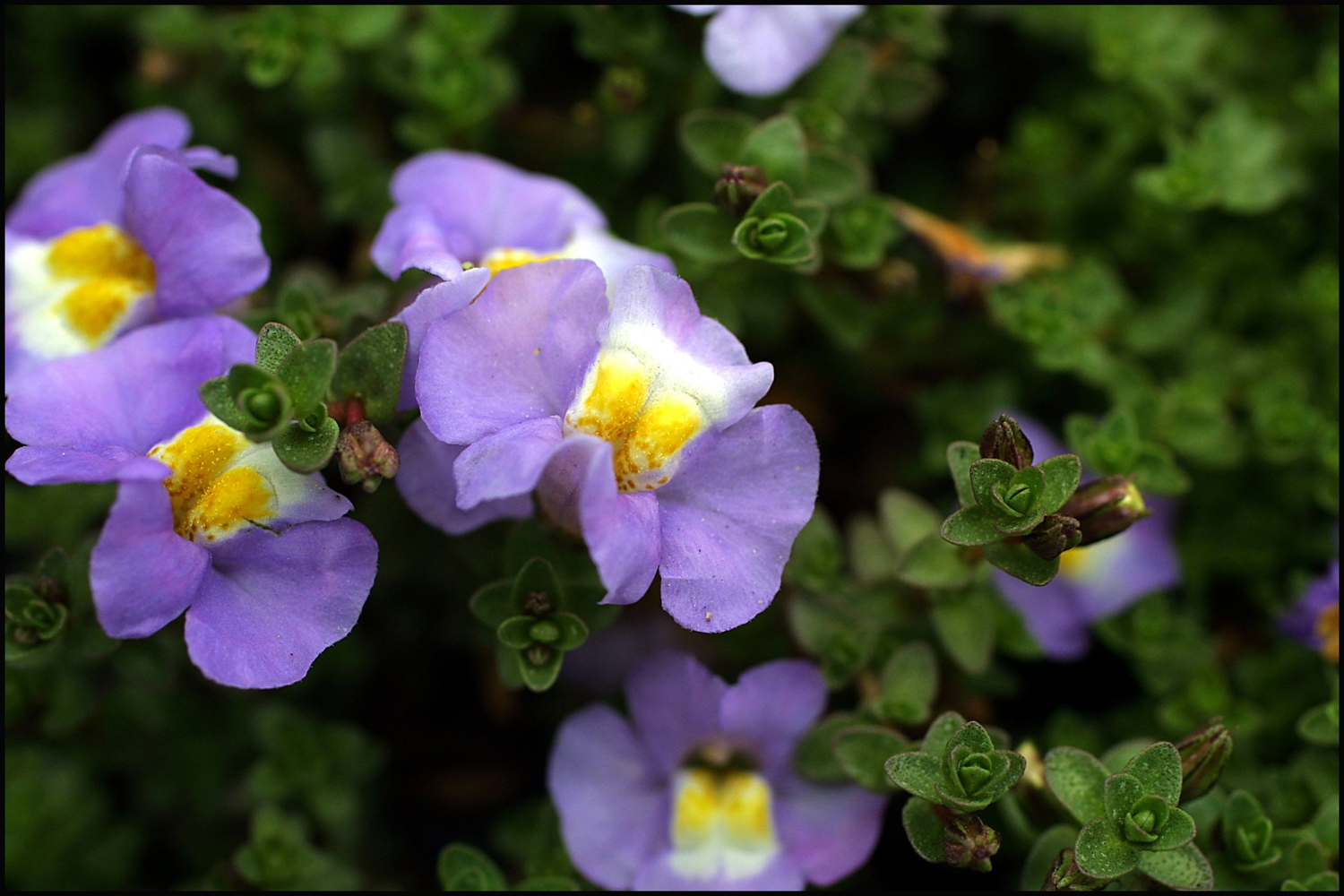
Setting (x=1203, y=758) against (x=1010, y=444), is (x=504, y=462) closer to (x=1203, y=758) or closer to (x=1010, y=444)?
(x=1010, y=444)

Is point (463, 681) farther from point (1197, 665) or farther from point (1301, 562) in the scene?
point (1301, 562)

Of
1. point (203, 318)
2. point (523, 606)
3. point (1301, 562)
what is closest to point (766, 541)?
point (523, 606)

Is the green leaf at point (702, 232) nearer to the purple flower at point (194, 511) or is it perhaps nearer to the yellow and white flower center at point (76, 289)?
the purple flower at point (194, 511)

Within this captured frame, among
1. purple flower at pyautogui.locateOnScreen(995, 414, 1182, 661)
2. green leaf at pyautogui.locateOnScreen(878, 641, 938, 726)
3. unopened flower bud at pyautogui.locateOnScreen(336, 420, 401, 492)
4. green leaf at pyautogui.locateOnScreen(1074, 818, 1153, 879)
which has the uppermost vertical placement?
unopened flower bud at pyautogui.locateOnScreen(336, 420, 401, 492)

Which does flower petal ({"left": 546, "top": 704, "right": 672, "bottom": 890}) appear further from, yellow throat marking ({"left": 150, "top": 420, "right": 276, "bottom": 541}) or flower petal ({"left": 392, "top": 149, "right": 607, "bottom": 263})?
flower petal ({"left": 392, "top": 149, "right": 607, "bottom": 263})

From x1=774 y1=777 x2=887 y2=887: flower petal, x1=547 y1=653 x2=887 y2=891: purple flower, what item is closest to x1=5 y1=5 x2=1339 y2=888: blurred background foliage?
x1=547 y1=653 x2=887 y2=891: purple flower

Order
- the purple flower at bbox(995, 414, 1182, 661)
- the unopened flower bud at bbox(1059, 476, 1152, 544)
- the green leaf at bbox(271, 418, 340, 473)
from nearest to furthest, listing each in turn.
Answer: the green leaf at bbox(271, 418, 340, 473), the unopened flower bud at bbox(1059, 476, 1152, 544), the purple flower at bbox(995, 414, 1182, 661)
